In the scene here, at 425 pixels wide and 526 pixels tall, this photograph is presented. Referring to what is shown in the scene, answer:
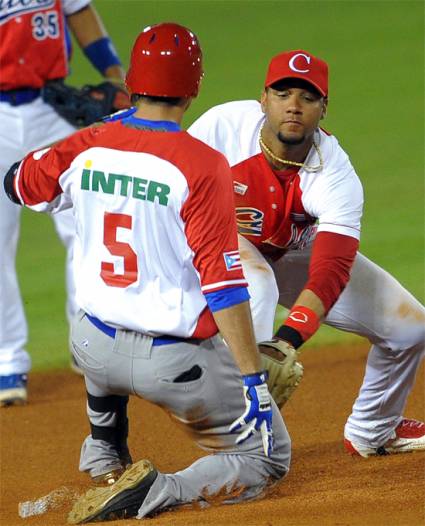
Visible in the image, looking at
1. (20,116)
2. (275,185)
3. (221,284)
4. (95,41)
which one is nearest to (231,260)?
(221,284)

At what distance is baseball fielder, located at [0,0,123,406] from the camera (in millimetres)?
7098

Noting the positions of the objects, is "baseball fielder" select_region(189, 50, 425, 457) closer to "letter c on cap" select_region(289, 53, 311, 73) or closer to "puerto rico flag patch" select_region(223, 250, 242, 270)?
"letter c on cap" select_region(289, 53, 311, 73)

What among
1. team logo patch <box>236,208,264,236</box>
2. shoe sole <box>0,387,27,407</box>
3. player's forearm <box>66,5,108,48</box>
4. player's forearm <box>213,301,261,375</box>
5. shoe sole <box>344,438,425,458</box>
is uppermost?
player's forearm <box>66,5,108,48</box>

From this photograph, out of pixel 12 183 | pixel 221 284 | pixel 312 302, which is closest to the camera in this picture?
pixel 221 284

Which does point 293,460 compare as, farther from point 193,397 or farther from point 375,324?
point 193,397

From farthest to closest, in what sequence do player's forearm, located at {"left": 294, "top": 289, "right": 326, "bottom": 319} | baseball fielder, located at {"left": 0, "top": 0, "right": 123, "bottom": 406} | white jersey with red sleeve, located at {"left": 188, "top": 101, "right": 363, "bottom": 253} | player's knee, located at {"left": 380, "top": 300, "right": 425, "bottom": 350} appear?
baseball fielder, located at {"left": 0, "top": 0, "right": 123, "bottom": 406}
player's knee, located at {"left": 380, "top": 300, "right": 425, "bottom": 350}
white jersey with red sleeve, located at {"left": 188, "top": 101, "right": 363, "bottom": 253}
player's forearm, located at {"left": 294, "top": 289, "right": 326, "bottom": 319}

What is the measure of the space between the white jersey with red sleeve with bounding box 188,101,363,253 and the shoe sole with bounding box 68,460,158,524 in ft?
4.54

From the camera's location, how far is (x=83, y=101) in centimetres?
734

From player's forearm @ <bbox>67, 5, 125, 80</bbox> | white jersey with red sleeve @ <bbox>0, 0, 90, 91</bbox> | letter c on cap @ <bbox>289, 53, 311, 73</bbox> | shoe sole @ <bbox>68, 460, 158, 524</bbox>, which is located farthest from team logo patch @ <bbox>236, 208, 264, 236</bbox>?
player's forearm @ <bbox>67, 5, 125, 80</bbox>

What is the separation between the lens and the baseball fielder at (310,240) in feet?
16.7

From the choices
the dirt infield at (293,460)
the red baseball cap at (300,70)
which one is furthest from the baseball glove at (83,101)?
the red baseball cap at (300,70)

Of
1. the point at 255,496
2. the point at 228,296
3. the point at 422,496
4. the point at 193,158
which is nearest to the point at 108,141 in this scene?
the point at 193,158

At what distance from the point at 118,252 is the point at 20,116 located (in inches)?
120

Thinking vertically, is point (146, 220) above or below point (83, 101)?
above
